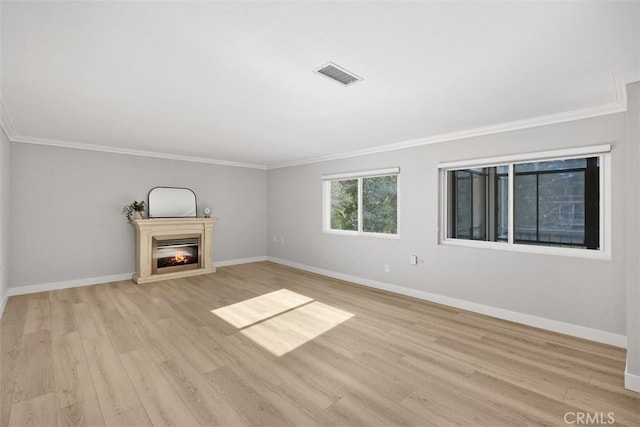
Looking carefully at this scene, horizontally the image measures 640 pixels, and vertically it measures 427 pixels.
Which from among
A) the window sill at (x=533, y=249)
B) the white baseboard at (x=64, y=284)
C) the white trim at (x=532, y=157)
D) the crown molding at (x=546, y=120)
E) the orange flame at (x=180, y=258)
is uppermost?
the crown molding at (x=546, y=120)

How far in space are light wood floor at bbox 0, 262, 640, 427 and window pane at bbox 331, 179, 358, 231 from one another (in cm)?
207

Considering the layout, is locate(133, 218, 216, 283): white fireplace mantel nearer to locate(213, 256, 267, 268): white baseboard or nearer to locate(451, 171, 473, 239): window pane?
locate(213, 256, 267, 268): white baseboard

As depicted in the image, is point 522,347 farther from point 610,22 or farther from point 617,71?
point 610,22

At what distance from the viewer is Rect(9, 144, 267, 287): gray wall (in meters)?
4.52

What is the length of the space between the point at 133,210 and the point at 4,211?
1.65m

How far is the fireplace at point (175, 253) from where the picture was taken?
5482 millimetres

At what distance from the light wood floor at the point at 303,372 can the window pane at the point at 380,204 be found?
5.09 ft

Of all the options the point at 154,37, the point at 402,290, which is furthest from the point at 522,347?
the point at 154,37

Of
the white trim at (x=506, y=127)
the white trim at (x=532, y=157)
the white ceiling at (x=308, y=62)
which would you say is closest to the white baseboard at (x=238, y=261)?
the white trim at (x=506, y=127)

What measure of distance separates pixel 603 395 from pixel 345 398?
1.85 metres

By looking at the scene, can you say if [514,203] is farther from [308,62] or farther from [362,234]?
[308,62]

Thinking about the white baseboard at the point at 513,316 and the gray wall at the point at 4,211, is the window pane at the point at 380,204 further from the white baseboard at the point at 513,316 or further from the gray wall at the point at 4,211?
the gray wall at the point at 4,211

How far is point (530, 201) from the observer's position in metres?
3.58

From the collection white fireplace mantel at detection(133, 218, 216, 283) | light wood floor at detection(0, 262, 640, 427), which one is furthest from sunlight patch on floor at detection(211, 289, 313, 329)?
white fireplace mantel at detection(133, 218, 216, 283)
